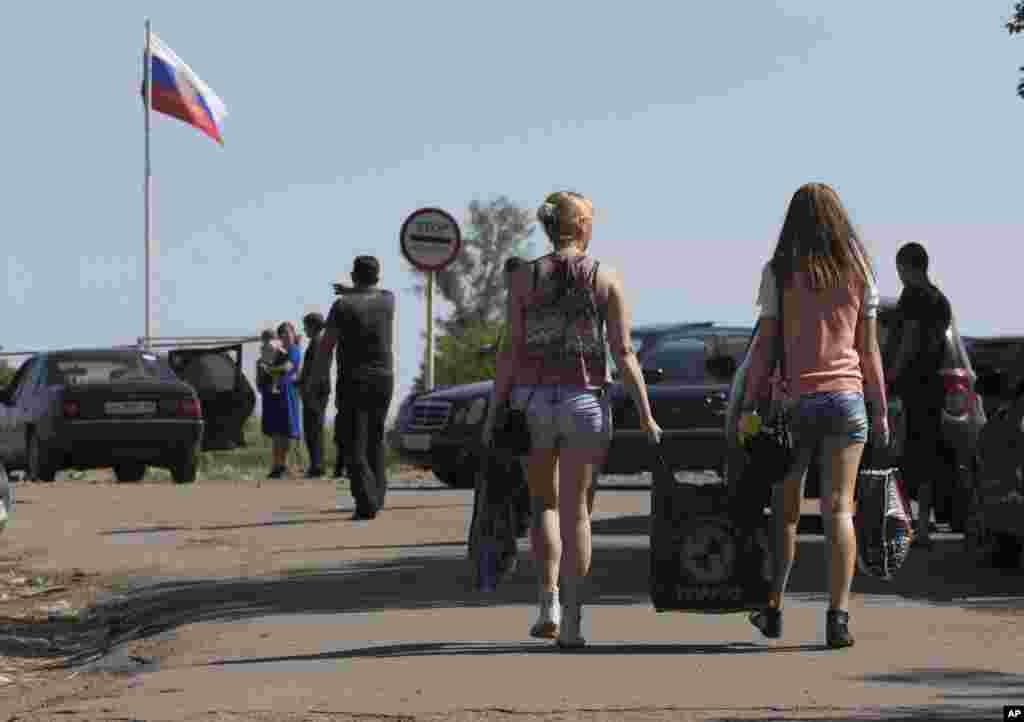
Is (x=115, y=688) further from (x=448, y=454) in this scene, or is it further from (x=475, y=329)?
(x=475, y=329)

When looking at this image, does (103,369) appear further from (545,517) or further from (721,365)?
(545,517)

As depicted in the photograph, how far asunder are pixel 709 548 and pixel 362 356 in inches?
339

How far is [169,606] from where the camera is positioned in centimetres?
1391

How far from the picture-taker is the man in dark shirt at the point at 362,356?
19.2m

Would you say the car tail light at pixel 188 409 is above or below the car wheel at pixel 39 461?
above

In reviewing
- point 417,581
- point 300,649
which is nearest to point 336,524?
point 417,581

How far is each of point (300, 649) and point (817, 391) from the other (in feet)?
8.04

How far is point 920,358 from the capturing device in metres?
16.0

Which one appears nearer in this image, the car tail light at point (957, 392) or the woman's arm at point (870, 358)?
the woman's arm at point (870, 358)

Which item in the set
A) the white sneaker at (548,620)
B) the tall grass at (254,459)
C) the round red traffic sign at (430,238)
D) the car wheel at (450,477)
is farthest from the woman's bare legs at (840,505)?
the tall grass at (254,459)

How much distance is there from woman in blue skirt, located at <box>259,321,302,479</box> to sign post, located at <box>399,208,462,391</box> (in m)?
2.27

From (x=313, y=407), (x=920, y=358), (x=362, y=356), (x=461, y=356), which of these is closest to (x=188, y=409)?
(x=313, y=407)

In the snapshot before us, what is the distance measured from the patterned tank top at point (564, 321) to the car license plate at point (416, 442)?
14426 millimetres

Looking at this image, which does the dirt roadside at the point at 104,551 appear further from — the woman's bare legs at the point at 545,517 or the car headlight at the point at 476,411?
the woman's bare legs at the point at 545,517
